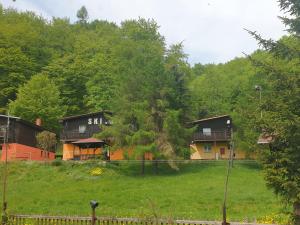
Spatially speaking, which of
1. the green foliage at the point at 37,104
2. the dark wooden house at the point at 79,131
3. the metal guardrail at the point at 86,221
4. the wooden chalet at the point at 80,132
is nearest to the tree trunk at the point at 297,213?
the metal guardrail at the point at 86,221

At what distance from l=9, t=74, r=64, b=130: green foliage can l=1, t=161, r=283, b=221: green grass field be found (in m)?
18.8

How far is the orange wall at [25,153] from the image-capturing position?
54259mm

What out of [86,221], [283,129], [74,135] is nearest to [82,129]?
[74,135]

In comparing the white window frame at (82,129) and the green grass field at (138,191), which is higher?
the white window frame at (82,129)

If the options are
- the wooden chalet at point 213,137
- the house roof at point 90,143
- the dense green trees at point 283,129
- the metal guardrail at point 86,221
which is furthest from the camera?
the wooden chalet at point 213,137

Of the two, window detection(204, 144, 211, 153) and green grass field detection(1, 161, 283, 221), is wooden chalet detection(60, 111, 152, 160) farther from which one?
window detection(204, 144, 211, 153)

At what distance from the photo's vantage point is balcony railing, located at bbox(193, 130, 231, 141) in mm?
56312

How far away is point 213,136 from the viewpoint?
56.9 metres

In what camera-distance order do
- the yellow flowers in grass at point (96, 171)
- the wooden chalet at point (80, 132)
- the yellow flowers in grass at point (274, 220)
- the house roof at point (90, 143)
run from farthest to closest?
1. the wooden chalet at point (80, 132)
2. the house roof at point (90, 143)
3. the yellow flowers in grass at point (96, 171)
4. the yellow flowers in grass at point (274, 220)

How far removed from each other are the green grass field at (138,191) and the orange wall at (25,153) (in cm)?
967

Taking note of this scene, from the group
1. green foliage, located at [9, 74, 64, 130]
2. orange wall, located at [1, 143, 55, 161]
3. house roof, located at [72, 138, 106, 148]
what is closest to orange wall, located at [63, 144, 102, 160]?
house roof, located at [72, 138, 106, 148]

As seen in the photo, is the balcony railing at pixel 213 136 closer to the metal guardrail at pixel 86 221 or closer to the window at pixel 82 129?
the window at pixel 82 129

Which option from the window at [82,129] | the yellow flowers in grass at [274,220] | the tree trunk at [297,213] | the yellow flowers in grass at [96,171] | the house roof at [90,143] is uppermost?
the window at [82,129]

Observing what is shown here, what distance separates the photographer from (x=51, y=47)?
9156 centimetres
